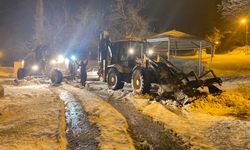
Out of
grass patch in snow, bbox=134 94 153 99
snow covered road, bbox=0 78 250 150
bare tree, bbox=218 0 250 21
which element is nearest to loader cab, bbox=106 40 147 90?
grass patch in snow, bbox=134 94 153 99

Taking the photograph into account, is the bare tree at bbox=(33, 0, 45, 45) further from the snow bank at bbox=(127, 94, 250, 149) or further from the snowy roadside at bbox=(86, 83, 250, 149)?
the snow bank at bbox=(127, 94, 250, 149)

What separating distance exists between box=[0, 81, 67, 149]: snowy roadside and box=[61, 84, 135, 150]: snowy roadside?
0.90m

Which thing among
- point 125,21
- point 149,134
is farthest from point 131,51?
point 125,21

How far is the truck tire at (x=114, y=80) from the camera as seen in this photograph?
51.4 ft

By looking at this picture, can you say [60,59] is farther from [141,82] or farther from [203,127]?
[203,127]

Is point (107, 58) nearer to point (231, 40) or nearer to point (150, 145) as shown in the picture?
point (150, 145)

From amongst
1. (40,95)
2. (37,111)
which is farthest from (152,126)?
(40,95)

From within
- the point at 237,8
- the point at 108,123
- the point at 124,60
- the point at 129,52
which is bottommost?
the point at 108,123

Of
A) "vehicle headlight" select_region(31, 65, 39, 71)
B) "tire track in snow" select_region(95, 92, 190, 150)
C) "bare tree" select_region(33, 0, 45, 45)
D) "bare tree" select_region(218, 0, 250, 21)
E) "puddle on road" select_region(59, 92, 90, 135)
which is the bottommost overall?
"tire track in snow" select_region(95, 92, 190, 150)

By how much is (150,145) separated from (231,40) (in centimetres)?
3507

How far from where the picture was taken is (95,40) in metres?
40.3

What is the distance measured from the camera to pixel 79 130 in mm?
8062

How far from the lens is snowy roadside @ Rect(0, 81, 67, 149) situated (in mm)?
6629

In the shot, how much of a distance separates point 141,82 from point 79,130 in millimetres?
5946
